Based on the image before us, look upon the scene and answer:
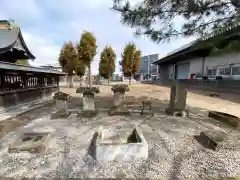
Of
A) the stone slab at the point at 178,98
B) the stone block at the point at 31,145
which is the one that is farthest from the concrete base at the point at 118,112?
the stone block at the point at 31,145

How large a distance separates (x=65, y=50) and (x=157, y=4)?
53.9 feet

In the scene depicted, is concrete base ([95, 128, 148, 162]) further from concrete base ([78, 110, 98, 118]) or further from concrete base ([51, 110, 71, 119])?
concrete base ([51, 110, 71, 119])

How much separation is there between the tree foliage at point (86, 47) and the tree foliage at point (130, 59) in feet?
20.7

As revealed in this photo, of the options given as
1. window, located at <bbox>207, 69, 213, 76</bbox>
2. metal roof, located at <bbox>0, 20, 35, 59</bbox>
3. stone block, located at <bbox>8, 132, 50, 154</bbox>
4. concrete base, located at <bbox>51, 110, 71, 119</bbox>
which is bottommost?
stone block, located at <bbox>8, 132, 50, 154</bbox>

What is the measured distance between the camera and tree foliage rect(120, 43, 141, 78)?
75.9ft

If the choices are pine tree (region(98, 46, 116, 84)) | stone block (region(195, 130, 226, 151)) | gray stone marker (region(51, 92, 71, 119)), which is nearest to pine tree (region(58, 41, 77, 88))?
pine tree (region(98, 46, 116, 84))

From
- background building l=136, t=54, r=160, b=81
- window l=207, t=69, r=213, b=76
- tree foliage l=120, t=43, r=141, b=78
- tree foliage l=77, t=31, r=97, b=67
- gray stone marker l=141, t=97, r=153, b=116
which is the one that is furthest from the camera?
background building l=136, t=54, r=160, b=81

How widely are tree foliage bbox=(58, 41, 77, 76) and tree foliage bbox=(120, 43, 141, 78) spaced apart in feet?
22.9

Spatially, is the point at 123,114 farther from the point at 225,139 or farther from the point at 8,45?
the point at 8,45

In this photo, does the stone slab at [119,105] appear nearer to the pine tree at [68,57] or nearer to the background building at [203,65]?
the background building at [203,65]

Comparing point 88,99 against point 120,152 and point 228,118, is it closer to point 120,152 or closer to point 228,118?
point 120,152

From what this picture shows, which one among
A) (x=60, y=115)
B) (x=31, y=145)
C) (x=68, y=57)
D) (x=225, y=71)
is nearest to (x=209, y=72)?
(x=225, y=71)

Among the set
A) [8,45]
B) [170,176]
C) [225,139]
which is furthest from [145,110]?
[8,45]

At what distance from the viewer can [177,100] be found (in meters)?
6.18
